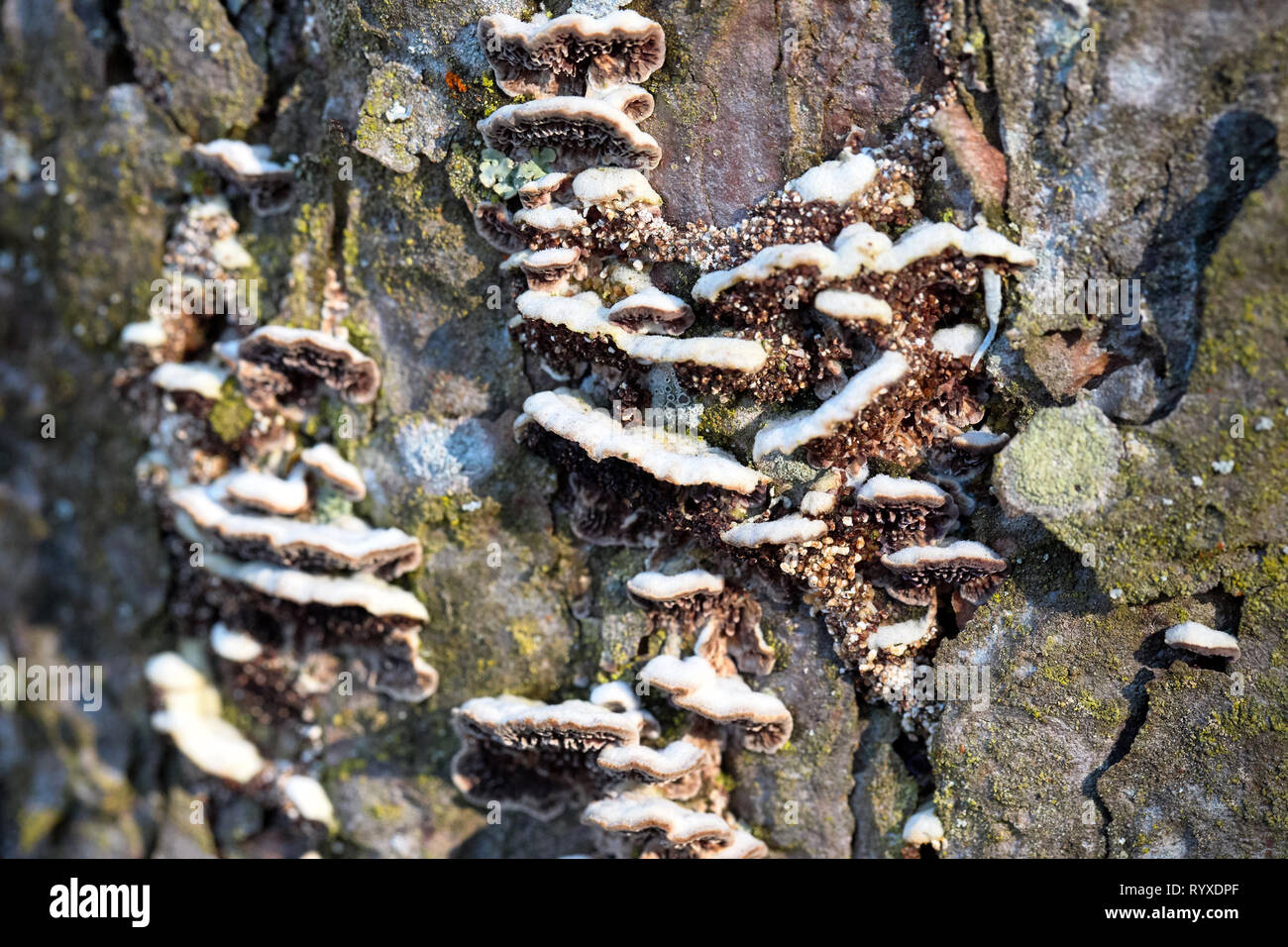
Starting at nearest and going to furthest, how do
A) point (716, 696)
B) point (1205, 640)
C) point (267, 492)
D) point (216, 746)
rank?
1. point (1205, 640)
2. point (716, 696)
3. point (267, 492)
4. point (216, 746)

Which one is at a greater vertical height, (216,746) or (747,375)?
(747,375)

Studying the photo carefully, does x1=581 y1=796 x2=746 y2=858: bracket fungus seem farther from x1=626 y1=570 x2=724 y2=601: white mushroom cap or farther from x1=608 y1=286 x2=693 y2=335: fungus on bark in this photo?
x1=608 y1=286 x2=693 y2=335: fungus on bark

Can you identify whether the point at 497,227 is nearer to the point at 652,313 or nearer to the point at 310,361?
the point at 652,313

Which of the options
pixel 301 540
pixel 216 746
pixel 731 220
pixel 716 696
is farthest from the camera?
pixel 216 746

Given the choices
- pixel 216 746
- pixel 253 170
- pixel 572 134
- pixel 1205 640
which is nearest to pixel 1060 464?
pixel 1205 640

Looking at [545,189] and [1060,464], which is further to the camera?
[545,189]
